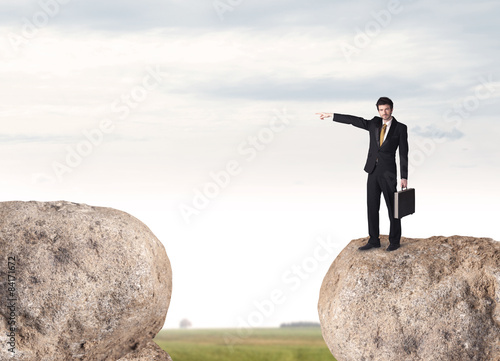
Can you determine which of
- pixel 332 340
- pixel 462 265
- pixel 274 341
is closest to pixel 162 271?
pixel 332 340

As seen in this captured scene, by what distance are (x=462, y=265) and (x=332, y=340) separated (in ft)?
6.76

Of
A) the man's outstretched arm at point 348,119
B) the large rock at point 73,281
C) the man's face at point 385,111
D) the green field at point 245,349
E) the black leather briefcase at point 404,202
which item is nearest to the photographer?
the large rock at point 73,281

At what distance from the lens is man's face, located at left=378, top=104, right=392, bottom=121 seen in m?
8.36

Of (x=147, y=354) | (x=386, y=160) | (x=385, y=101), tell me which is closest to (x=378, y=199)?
(x=386, y=160)

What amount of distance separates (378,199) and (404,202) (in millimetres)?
431

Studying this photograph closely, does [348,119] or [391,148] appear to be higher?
[348,119]

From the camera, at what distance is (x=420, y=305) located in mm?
7676

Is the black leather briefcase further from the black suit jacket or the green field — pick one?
the green field

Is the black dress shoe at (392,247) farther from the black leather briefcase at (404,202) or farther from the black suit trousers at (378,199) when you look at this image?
the black leather briefcase at (404,202)

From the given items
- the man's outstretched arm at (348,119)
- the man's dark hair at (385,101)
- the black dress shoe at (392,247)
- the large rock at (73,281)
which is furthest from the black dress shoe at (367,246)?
the large rock at (73,281)

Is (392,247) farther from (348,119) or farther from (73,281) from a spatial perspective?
(73,281)

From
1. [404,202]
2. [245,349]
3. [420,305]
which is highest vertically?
[404,202]

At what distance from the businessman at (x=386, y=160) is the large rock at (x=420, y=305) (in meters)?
0.40

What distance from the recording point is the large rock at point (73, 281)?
7.47 metres
